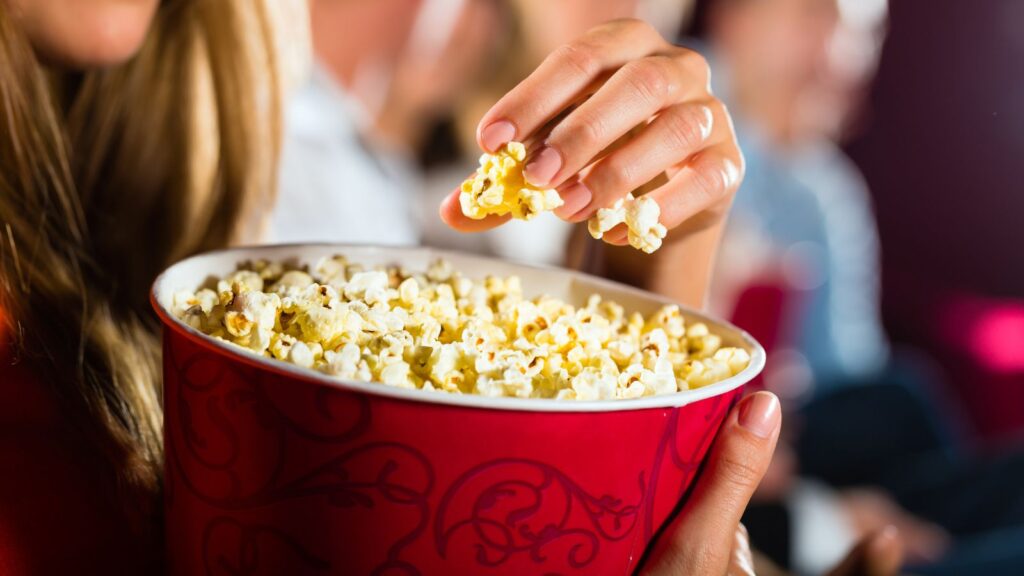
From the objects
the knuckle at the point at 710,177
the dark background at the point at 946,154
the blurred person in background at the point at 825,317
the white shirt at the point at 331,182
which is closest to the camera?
the knuckle at the point at 710,177

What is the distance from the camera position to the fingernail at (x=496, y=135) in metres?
0.45

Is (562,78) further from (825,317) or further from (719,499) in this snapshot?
(825,317)

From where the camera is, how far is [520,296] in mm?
580

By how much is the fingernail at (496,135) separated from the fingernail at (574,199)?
5 centimetres

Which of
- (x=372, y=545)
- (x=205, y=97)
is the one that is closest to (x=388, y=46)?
(x=205, y=97)

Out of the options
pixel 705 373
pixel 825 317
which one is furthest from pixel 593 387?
pixel 825 317

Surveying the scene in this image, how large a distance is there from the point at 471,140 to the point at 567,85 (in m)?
1.91

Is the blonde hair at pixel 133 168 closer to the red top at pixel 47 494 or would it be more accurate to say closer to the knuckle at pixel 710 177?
the red top at pixel 47 494

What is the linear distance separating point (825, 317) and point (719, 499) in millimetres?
2087

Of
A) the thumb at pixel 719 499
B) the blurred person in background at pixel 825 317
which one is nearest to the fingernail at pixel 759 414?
the thumb at pixel 719 499

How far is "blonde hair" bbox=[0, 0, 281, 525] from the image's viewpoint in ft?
1.94

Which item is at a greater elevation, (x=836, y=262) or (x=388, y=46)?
(x=388, y=46)

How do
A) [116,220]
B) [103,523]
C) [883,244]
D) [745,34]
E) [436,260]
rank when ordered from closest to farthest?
1. [103,523]
2. [436,260]
3. [116,220]
4. [745,34]
5. [883,244]

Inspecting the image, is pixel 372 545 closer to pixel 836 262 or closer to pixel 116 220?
pixel 116 220
